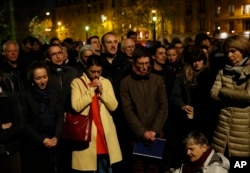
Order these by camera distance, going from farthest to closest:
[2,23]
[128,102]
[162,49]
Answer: [2,23]
[162,49]
[128,102]

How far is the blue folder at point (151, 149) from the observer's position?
5461 mm

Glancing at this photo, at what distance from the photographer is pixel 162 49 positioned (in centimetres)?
663

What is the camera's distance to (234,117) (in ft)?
15.9

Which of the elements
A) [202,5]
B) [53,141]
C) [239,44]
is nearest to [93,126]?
[53,141]

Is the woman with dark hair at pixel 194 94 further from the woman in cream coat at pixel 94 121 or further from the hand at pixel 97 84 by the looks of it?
the hand at pixel 97 84

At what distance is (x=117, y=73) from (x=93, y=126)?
1.63m

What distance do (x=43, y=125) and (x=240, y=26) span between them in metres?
59.4

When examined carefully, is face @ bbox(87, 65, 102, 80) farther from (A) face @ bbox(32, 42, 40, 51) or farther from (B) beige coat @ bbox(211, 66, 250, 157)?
(A) face @ bbox(32, 42, 40, 51)

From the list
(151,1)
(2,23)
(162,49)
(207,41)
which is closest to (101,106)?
(162,49)

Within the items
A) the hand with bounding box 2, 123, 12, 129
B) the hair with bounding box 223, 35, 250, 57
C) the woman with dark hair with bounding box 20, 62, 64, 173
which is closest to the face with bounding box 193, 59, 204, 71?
the hair with bounding box 223, 35, 250, 57

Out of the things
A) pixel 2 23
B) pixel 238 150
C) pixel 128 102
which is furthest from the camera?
pixel 2 23

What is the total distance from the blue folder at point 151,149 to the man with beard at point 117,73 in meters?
0.43

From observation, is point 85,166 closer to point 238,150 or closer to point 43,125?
point 43,125

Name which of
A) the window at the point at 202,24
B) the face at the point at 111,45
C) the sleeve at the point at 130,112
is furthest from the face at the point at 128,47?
the window at the point at 202,24
